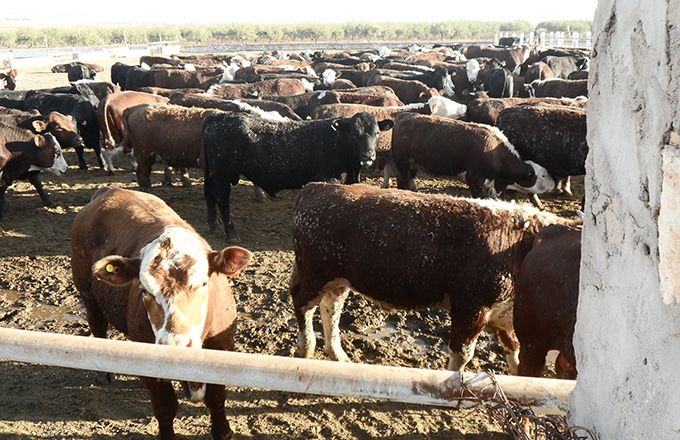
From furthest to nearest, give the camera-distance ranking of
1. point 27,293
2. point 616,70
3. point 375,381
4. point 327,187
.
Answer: point 27,293
point 327,187
point 375,381
point 616,70

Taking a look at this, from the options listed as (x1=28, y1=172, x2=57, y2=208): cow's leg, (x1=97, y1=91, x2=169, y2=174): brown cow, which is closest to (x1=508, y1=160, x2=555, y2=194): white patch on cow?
(x1=28, y1=172, x2=57, y2=208): cow's leg

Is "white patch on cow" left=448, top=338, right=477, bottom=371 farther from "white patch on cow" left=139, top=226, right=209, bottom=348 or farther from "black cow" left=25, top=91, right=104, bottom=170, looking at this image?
"black cow" left=25, top=91, right=104, bottom=170

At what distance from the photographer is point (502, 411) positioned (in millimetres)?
1721

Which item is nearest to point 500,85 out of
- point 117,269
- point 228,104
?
point 228,104

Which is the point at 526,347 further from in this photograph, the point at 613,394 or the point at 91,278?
the point at 91,278

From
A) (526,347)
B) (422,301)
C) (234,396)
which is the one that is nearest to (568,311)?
(526,347)

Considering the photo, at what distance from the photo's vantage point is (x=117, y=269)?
3.32 meters

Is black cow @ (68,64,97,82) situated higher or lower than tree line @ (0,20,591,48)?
lower

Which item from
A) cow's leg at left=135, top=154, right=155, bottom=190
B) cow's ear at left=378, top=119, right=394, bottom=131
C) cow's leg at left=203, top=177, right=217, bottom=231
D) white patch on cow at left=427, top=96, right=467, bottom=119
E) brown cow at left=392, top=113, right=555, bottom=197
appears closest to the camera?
cow's leg at left=203, top=177, right=217, bottom=231

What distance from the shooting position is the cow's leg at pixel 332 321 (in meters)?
5.16

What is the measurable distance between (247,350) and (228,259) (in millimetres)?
2215

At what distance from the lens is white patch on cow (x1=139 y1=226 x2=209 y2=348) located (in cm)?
314

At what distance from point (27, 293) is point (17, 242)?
1880 millimetres

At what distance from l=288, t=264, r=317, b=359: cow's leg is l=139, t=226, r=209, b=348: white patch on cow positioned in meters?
1.67
